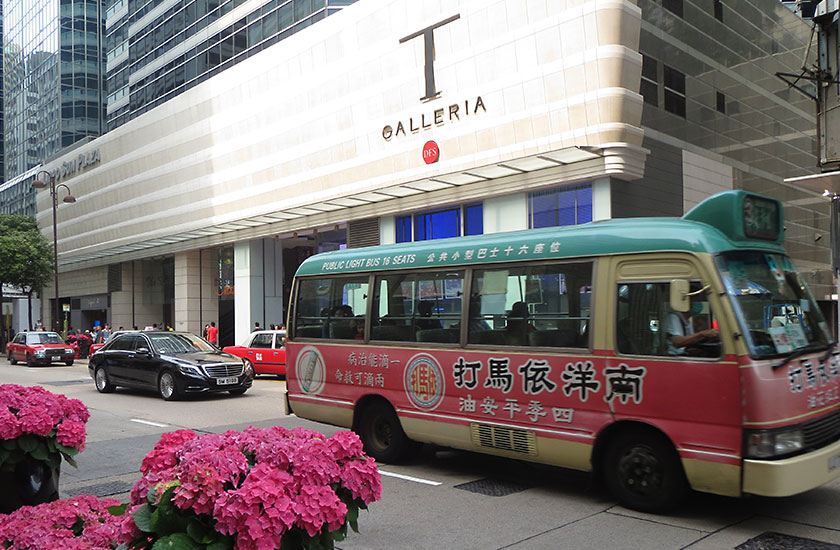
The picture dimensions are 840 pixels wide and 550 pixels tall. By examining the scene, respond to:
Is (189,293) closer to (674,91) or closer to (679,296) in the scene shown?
(674,91)

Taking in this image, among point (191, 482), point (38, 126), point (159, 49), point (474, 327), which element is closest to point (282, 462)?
point (191, 482)

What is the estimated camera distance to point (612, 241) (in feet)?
22.0

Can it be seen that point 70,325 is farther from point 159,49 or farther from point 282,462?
point 282,462

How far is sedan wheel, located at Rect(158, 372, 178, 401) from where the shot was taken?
1559 centimetres

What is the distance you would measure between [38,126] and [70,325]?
29914 millimetres

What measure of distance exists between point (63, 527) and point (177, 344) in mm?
14145

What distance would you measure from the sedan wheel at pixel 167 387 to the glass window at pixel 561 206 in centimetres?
1041

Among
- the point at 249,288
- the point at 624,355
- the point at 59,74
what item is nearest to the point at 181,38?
the point at 249,288

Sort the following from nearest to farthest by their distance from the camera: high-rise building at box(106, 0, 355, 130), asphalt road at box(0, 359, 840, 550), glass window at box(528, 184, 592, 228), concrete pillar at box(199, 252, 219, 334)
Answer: asphalt road at box(0, 359, 840, 550) < glass window at box(528, 184, 592, 228) < high-rise building at box(106, 0, 355, 130) < concrete pillar at box(199, 252, 219, 334)

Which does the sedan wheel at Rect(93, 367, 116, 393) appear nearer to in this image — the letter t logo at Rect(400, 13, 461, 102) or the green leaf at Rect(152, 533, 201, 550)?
the letter t logo at Rect(400, 13, 461, 102)

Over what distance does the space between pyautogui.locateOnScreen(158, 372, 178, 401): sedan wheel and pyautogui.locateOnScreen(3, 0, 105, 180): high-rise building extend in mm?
55544

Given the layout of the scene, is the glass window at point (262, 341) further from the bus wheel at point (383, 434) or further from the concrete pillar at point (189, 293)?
the concrete pillar at point (189, 293)

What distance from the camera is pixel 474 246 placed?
802 cm

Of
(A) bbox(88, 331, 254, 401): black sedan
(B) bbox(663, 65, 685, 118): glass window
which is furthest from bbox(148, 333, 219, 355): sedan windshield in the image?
(B) bbox(663, 65, 685, 118): glass window
